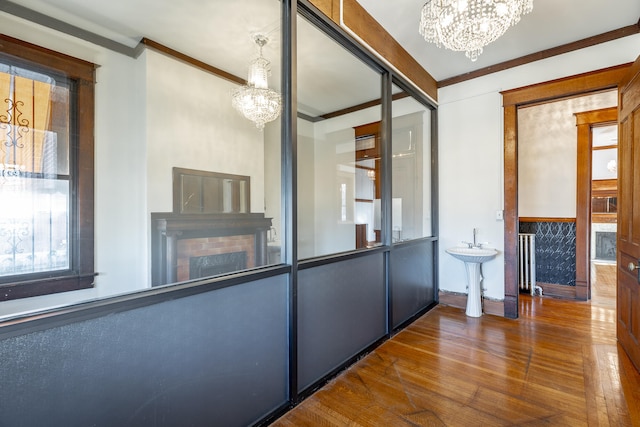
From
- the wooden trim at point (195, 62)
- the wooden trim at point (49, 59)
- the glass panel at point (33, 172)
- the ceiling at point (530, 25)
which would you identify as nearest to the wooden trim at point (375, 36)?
the ceiling at point (530, 25)

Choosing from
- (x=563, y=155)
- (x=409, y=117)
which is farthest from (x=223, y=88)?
(x=563, y=155)

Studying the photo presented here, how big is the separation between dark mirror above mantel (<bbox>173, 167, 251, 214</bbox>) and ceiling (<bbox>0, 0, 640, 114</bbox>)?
754 mm

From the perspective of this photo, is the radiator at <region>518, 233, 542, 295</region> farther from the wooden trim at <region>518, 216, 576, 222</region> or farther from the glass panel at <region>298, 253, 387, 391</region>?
the glass panel at <region>298, 253, 387, 391</region>

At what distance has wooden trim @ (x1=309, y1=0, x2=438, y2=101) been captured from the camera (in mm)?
2306

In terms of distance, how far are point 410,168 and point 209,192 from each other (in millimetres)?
2557

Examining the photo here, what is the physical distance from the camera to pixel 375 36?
9.14 feet

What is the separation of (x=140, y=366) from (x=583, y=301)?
5.21 meters

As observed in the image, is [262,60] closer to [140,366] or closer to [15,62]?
[15,62]

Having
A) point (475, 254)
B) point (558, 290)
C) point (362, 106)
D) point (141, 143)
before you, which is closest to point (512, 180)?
point (475, 254)

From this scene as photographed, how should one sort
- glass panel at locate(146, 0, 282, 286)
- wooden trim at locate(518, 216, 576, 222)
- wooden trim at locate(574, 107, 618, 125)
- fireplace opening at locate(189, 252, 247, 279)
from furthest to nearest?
wooden trim at locate(518, 216, 576, 222)
wooden trim at locate(574, 107, 618, 125)
glass panel at locate(146, 0, 282, 286)
fireplace opening at locate(189, 252, 247, 279)

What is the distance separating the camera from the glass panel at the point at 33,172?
124cm

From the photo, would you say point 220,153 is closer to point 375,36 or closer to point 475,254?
point 375,36

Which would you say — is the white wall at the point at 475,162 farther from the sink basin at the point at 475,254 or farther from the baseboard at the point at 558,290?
the baseboard at the point at 558,290

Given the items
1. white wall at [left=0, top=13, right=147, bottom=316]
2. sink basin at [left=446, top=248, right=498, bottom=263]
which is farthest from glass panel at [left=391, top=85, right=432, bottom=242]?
white wall at [left=0, top=13, right=147, bottom=316]
